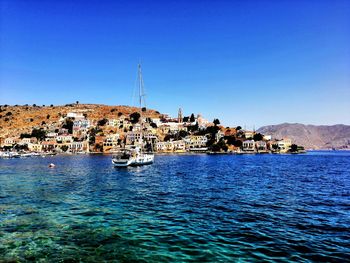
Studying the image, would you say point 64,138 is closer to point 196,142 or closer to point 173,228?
point 196,142

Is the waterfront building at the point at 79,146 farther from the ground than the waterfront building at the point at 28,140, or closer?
closer

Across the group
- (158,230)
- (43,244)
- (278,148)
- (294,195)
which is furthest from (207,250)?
(278,148)

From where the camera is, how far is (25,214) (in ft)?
65.9

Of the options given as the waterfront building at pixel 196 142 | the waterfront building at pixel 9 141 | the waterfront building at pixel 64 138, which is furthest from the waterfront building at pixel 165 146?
the waterfront building at pixel 9 141

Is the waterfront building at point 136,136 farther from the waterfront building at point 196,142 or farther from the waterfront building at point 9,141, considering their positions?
the waterfront building at point 9,141

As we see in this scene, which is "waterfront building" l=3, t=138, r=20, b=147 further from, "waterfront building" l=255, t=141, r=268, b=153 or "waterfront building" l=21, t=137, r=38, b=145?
"waterfront building" l=255, t=141, r=268, b=153

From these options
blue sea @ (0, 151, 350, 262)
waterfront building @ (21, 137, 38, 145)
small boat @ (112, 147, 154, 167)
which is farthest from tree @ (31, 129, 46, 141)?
blue sea @ (0, 151, 350, 262)

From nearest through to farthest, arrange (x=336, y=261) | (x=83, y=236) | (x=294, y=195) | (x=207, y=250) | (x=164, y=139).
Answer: (x=336, y=261) < (x=207, y=250) < (x=83, y=236) < (x=294, y=195) < (x=164, y=139)

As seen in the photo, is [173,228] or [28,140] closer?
[173,228]

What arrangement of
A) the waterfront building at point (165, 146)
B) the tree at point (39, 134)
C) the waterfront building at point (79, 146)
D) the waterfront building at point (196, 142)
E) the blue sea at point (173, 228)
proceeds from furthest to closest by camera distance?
the tree at point (39, 134) → the waterfront building at point (196, 142) → the waterfront building at point (165, 146) → the waterfront building at point (79, 146) → the blue sea at point (173, 228)

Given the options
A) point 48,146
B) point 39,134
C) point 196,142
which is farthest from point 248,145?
point 39,134

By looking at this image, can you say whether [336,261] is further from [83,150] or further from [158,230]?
[83,150]

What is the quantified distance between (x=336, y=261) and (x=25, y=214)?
64.0 feet

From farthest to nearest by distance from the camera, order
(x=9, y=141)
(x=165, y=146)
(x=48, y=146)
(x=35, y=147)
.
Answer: (x=9, y=141) < (x=165, y=146) < (x=48, y=146) < (x=35, y=147)
